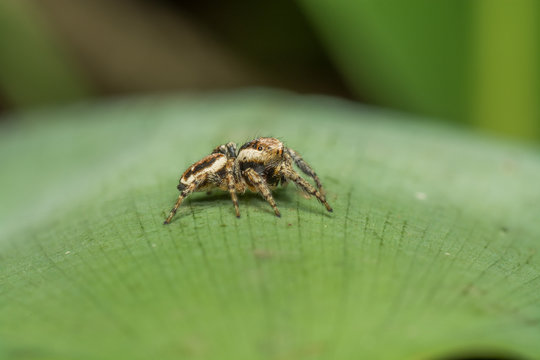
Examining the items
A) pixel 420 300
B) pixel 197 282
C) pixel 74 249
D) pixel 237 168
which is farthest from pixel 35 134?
pixel 420 300

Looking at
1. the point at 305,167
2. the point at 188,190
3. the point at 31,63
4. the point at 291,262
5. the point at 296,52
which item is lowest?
the point at 291,262

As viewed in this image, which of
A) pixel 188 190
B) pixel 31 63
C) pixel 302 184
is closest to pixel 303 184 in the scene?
pixel 302 184

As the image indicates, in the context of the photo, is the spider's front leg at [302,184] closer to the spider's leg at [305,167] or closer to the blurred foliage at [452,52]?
the spider's leg at [305,167]

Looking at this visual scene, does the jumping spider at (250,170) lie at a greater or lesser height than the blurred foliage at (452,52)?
lesser

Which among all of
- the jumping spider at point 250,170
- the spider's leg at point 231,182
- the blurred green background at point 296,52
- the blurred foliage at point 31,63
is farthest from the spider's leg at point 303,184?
the blurred foliage at point 31,63

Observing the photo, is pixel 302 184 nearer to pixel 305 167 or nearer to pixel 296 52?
pixel 305 167

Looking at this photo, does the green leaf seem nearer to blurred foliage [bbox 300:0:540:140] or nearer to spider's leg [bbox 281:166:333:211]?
spider's leg [bbox 281:166:333:211]

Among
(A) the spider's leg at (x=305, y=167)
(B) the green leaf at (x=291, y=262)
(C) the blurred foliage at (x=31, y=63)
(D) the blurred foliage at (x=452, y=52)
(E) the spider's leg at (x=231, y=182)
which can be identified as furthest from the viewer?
(C) the blurred foliage at (x=31, y=63)

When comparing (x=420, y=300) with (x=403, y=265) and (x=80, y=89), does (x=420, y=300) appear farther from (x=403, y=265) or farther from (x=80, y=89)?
(x=80, y=89)
